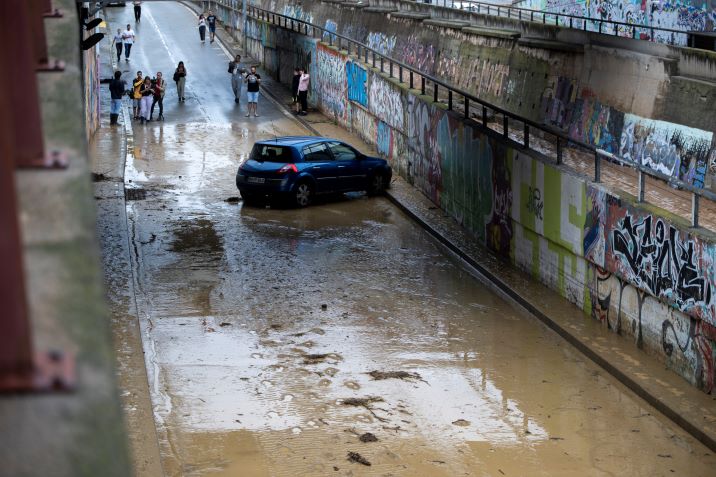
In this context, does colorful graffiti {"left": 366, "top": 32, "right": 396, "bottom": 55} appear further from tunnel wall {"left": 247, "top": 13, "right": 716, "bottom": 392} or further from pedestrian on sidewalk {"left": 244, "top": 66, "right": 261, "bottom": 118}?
tunnel wall {"left": 247, "top": 13, "right": 716, "bottom": 392}

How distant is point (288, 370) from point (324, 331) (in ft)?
5.90

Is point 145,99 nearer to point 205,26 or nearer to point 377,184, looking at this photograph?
point 377,184

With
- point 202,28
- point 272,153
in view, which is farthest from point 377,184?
point 202,28

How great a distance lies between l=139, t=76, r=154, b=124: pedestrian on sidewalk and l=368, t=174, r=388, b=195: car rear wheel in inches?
463

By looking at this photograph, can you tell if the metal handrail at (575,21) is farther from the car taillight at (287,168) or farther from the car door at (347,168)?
the car taillight at (287,168)

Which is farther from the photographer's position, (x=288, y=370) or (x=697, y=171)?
(x=697, y=171)

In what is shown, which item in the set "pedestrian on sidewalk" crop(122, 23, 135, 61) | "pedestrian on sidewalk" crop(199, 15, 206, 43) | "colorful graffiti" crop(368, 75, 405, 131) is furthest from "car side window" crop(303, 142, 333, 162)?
"pedestrian on sidewalk" crop(199, 15, 206, 43)

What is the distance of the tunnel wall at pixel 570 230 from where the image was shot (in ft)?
46.7

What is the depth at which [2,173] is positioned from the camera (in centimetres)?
347

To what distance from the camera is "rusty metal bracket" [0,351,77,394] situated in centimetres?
354

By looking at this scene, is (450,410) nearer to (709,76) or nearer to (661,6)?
(709,76)

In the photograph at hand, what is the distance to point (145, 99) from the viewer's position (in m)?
35.9

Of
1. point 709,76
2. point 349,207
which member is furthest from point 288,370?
point 709,76

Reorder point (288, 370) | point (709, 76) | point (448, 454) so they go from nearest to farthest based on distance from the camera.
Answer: point (448, 454), point (288, 370), point (709, 76)
